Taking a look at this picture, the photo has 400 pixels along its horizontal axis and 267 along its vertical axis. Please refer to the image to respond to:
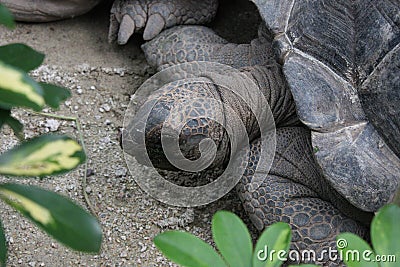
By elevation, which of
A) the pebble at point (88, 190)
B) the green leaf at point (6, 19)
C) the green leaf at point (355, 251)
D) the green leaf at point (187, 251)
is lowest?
the pebble at point (88, 190)

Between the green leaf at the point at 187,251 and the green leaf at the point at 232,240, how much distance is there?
19 mm

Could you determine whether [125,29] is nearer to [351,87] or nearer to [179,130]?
[179,130]

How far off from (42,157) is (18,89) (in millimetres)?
114

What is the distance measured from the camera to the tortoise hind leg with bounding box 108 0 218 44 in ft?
9.87

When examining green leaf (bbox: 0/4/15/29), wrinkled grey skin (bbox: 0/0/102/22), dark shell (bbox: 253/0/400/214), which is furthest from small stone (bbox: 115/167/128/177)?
green leaf (bbox: 0/4/15/29)

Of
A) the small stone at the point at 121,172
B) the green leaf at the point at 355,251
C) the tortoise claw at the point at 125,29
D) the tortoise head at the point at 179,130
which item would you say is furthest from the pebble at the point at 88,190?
the green leaf at the point at 355,251

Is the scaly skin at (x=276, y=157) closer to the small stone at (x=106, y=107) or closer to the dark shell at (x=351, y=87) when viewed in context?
the dark shell at (x=351, y=87)

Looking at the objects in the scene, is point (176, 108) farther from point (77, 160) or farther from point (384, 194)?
point (77, 160)

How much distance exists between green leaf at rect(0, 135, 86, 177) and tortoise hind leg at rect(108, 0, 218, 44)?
2022mm

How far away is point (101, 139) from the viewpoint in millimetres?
2740

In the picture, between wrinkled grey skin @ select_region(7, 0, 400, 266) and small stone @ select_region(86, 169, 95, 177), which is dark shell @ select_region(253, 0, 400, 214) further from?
small stone @ select_region(86, 169, 95, 177)

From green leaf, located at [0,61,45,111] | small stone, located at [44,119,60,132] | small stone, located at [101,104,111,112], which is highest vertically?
green leaf, located at [0,61,45,111]

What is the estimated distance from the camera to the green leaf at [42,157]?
0.95 metres

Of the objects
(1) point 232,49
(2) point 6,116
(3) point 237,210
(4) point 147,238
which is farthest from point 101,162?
(2) point 6,116
